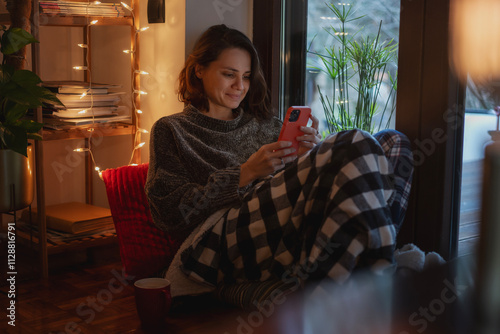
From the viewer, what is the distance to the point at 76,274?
2295mm

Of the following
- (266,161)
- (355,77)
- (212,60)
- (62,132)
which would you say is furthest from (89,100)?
(355,77)

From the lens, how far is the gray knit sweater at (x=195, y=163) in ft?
5.85

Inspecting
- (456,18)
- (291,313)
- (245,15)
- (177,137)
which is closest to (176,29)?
(245,15)

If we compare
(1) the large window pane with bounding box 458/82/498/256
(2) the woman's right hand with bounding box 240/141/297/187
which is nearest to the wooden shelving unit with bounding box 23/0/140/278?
(2) the woman's right hand with bounding box 240/141/297/187

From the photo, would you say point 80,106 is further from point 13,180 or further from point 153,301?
point 153,301

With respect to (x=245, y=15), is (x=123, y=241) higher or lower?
lower

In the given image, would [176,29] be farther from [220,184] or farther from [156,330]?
[156,330]

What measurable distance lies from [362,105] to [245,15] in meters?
0.67

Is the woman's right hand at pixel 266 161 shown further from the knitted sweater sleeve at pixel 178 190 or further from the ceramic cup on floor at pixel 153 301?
the ceramic cup on floor at pixel 153 301

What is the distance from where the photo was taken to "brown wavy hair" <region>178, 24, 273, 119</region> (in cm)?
203

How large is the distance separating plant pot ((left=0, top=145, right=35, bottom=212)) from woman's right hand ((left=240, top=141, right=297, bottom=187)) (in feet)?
2.57

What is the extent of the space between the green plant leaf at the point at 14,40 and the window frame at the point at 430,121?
1203 mm

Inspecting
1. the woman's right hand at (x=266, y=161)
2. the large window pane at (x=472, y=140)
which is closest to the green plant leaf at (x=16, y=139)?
the woman's right hand at (x=266, y=161)

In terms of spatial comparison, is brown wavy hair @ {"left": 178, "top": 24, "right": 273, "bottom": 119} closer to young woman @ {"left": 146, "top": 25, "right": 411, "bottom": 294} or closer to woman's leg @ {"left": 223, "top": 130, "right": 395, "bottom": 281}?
young woman @ {"left": 146, "top": 25, "right": 411, "bottom": 294}
